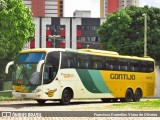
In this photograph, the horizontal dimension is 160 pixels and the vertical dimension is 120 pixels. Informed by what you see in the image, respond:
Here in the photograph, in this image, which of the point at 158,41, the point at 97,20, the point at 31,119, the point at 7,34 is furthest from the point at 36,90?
the point at 97,20

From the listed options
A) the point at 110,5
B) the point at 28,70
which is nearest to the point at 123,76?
the point at 28,70

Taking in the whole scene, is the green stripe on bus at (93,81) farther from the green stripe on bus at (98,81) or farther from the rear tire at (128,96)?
the rear tire at (128,96)

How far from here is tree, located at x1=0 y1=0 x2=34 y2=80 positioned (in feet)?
130

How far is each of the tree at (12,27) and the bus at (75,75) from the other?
35.9 ft

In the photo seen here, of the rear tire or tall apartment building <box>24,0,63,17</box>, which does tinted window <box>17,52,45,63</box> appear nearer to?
the rear tire

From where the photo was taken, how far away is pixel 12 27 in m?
40.1

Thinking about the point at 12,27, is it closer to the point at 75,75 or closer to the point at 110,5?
the point at 75,75

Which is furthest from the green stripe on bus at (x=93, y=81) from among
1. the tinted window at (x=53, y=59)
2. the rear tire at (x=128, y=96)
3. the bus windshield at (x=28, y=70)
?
the bus windshield at (x=28, y=70)

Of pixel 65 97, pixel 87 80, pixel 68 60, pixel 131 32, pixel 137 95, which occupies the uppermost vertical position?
pixel 131 32

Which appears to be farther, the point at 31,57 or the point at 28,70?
the point at 31,57

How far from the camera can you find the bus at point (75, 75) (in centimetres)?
2666

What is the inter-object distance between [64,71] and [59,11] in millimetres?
127322

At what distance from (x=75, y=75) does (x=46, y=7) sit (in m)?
119

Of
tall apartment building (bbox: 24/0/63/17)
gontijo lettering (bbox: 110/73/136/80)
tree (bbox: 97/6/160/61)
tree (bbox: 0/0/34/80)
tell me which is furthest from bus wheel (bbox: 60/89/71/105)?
tall apartment building (bbox: 24/0/63/17)
